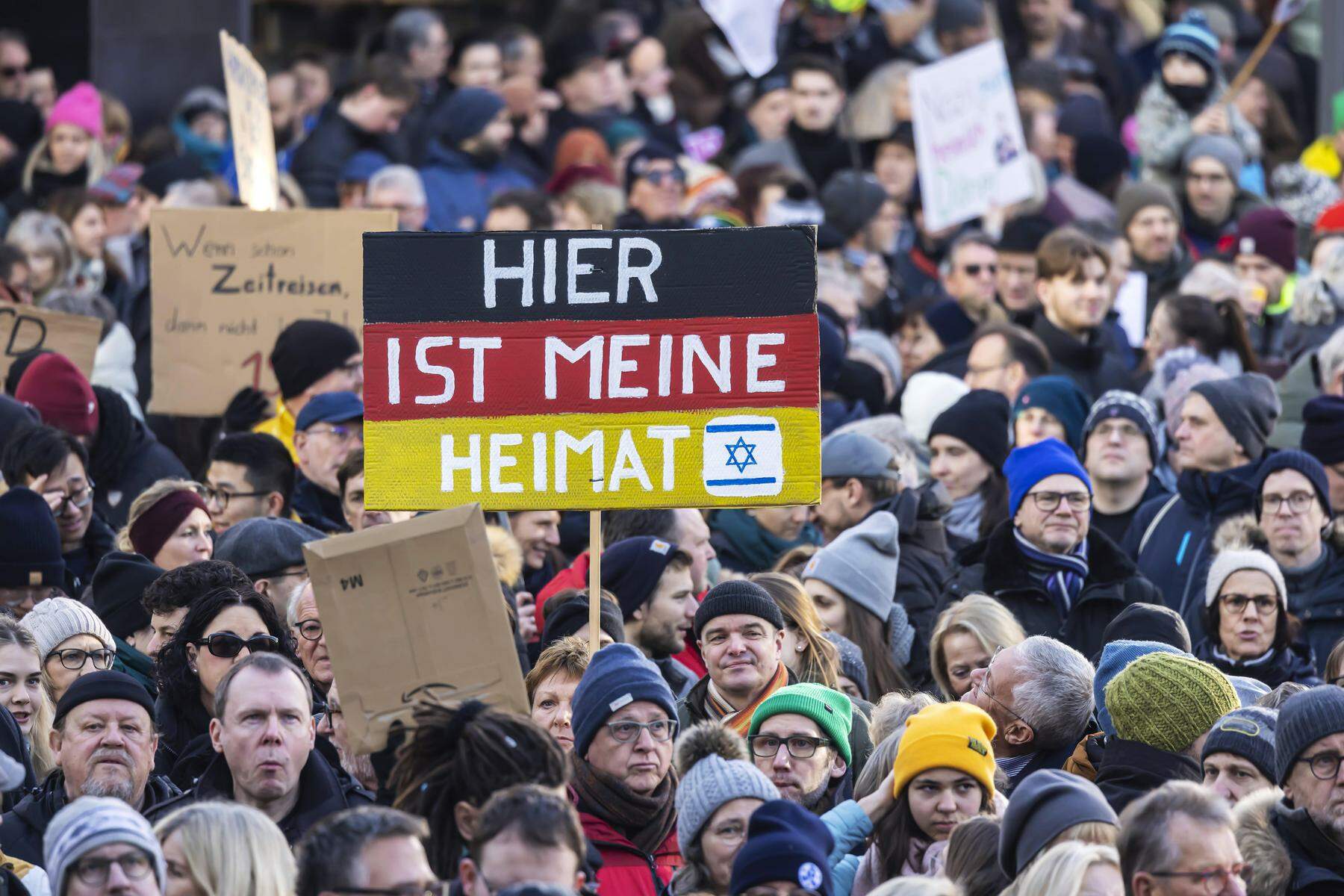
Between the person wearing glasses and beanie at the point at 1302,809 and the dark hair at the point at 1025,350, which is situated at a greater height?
the dark hair at the point at 1025,350

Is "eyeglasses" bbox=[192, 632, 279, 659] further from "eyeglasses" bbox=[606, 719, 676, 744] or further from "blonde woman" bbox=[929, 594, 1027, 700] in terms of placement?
"blonde woman" bbox=[929, 594, 1027, 700]

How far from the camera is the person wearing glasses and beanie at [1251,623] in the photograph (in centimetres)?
848

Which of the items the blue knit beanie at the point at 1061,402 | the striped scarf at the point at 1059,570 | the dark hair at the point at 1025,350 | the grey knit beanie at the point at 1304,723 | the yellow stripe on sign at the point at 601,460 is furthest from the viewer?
the dark hair at the point at 1025,350

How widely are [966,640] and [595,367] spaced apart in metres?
1.65

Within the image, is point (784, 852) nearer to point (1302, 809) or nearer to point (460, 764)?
point (460, 764)

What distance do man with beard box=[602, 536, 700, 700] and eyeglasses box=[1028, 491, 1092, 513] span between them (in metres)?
1.40

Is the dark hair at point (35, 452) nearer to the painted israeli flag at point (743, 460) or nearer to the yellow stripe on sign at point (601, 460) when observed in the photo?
the yellow stripe on sign at point (601, 460)

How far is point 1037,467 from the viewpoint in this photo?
9.00 meters

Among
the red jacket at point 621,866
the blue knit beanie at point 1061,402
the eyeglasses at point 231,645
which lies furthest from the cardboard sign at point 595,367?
the blue knit beanie at point 1061,402

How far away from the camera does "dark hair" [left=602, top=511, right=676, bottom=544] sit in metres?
8.68

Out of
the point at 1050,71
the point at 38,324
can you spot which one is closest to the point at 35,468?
the point at 38,324

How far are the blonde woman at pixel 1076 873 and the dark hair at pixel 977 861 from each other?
1.13ft

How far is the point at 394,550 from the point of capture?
6.08 m

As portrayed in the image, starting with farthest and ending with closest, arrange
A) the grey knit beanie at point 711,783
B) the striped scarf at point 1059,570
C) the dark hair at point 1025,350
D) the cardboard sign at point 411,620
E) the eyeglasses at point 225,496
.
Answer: the dark hair at point 1025,350 < the eyeglasses at point 225,496 < the striped scarf at point 1059,570 < the grey knit beanie at point 711,783 < the cardboard sign at point 411,620
